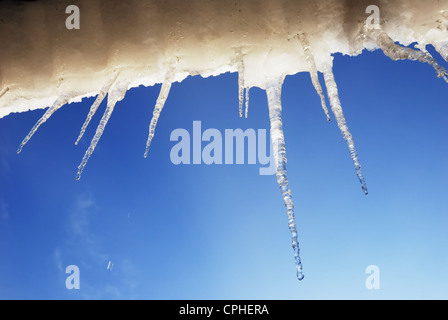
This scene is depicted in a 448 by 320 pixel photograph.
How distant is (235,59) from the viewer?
1898 mm

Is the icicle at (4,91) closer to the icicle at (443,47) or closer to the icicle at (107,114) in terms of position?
the icicle at (107,114)

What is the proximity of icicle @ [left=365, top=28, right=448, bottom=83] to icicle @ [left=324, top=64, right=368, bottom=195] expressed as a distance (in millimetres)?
318

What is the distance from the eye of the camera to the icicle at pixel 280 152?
1707 millimetres

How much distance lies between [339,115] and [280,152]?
1.23 ft

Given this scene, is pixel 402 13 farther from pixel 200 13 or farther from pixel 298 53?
pixel 200 13

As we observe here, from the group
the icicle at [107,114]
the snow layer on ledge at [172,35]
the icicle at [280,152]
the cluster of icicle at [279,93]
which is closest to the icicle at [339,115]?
the cluster of icicle at [279,93]

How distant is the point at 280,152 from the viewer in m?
1.93

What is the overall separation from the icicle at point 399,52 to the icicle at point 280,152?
0.56 m

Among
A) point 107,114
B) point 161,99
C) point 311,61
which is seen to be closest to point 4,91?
point 107,114

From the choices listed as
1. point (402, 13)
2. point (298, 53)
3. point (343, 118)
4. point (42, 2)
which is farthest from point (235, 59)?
point (42, 2)

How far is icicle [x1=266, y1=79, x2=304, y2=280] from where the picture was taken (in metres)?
1.71

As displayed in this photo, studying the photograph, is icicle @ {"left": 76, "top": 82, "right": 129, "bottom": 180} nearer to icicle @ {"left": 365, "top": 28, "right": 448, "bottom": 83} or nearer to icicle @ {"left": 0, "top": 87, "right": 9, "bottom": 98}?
icicle @ {"left": 0, "top": 87, "right": 9, "bottom": 98}

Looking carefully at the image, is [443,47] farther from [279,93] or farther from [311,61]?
[279,93]
